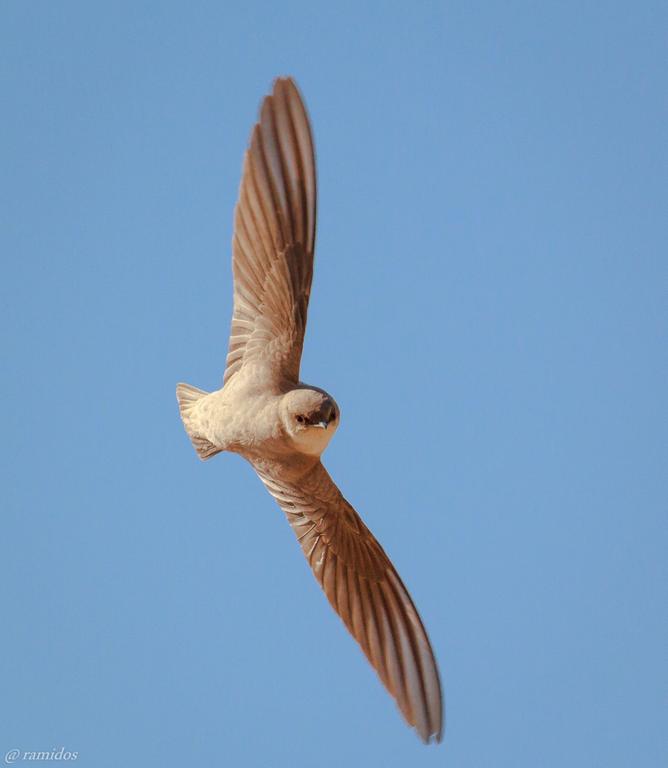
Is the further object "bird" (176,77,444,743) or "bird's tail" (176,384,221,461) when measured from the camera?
"bird's tail" (176,384,221,461)

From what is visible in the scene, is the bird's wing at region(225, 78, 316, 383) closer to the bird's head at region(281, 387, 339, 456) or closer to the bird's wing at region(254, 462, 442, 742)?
the bird's head at region(281, 387, 339, 456)

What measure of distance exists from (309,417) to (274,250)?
372mm

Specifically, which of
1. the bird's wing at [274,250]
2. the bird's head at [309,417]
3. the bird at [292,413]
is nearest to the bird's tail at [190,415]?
the bird at [292,413]

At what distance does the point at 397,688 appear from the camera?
2.45 m

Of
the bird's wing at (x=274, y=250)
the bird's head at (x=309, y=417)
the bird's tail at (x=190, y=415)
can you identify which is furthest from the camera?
the bird's tail at (x=190, y=415)

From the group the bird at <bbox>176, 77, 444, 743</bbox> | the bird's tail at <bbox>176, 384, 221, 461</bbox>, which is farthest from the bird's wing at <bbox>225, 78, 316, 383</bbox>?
the bird's tail at <bbox>176, 384, 221, 461</bbox>

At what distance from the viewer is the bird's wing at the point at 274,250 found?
7.63ft

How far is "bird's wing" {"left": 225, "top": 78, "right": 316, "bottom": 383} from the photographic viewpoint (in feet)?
7.63

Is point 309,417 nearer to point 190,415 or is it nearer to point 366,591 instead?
point 190,415

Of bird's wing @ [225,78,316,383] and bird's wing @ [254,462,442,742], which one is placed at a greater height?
bird's wing @ [225,78,316,383]

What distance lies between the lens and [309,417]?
2213mm

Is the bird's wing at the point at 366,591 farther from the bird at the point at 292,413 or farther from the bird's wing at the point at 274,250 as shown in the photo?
the bird's wing at the point at 274,250

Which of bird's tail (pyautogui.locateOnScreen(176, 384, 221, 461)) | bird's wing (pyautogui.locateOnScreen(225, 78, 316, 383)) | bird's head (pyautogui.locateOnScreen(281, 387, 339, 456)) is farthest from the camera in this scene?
bird's tail (pyautogui.locateOnScreen(176, 384, 221, 461))

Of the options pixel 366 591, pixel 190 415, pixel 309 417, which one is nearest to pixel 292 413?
pixel 309 417
